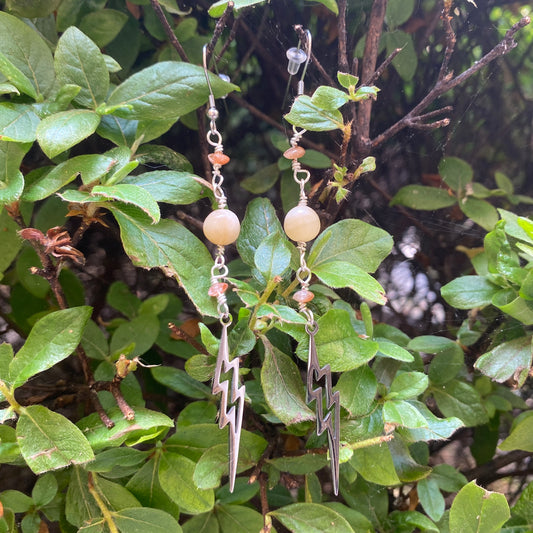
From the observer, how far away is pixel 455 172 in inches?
24.4

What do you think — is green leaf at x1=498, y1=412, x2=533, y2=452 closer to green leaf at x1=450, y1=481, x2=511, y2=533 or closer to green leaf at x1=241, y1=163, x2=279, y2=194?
green leaf at x1=450, y1=481, x2=511, y2=533

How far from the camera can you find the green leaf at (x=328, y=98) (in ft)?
1.34

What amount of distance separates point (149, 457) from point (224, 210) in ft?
0.81

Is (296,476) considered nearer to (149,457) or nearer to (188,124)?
(149,457)

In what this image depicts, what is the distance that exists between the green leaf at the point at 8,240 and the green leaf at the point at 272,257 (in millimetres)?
255

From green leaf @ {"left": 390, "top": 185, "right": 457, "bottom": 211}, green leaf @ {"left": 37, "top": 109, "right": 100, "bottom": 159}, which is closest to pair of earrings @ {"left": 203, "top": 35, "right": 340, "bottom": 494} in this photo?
green leaf @ {"left": 37, "top": 109, "right": 100, "bottom": 159}

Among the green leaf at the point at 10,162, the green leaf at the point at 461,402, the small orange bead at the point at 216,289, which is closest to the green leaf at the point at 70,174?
the green leaf at the point at 10,162

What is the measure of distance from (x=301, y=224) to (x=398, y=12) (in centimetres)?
31

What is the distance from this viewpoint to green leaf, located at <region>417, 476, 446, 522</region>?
497mm

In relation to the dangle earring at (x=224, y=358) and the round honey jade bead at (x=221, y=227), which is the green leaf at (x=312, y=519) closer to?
the dangle earring at (x=224, y=358)

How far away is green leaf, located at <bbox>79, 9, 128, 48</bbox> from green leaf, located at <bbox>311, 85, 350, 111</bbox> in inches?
9.5

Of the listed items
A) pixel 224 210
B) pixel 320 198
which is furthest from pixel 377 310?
pixel 224 210

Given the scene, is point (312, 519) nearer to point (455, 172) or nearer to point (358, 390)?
point (358, 390)

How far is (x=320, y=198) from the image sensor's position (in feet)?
1.69
